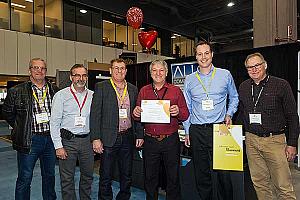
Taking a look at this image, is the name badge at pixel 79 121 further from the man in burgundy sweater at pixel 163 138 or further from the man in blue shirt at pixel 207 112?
the man in blue shirt at pixel 207 112

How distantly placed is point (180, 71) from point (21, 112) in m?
3.01

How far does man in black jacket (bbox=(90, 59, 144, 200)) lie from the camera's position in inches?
95.2

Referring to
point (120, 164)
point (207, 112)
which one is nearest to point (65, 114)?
point (120, 164)

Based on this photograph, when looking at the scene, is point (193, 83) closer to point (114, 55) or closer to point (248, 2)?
point (248, 2)

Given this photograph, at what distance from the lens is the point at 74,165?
252 cm

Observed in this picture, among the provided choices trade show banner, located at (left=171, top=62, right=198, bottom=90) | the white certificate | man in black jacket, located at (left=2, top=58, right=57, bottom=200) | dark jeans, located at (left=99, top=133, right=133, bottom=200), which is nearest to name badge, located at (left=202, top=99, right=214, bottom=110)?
the white certificate

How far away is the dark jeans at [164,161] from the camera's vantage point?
90.7 inches

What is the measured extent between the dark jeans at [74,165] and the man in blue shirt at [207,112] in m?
0.97

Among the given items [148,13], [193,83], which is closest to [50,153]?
[193,83]

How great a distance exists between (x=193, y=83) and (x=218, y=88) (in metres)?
0.23

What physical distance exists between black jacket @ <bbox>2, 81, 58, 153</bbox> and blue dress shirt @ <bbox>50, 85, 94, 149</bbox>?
24cm

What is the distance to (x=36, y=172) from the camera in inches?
179

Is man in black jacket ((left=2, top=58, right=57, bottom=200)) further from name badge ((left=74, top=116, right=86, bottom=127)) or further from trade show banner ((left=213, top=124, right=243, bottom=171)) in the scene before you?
trade show banner ((left=213, top=124, right=243, bottom=171))

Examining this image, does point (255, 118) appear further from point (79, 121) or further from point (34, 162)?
point (34, 162)
